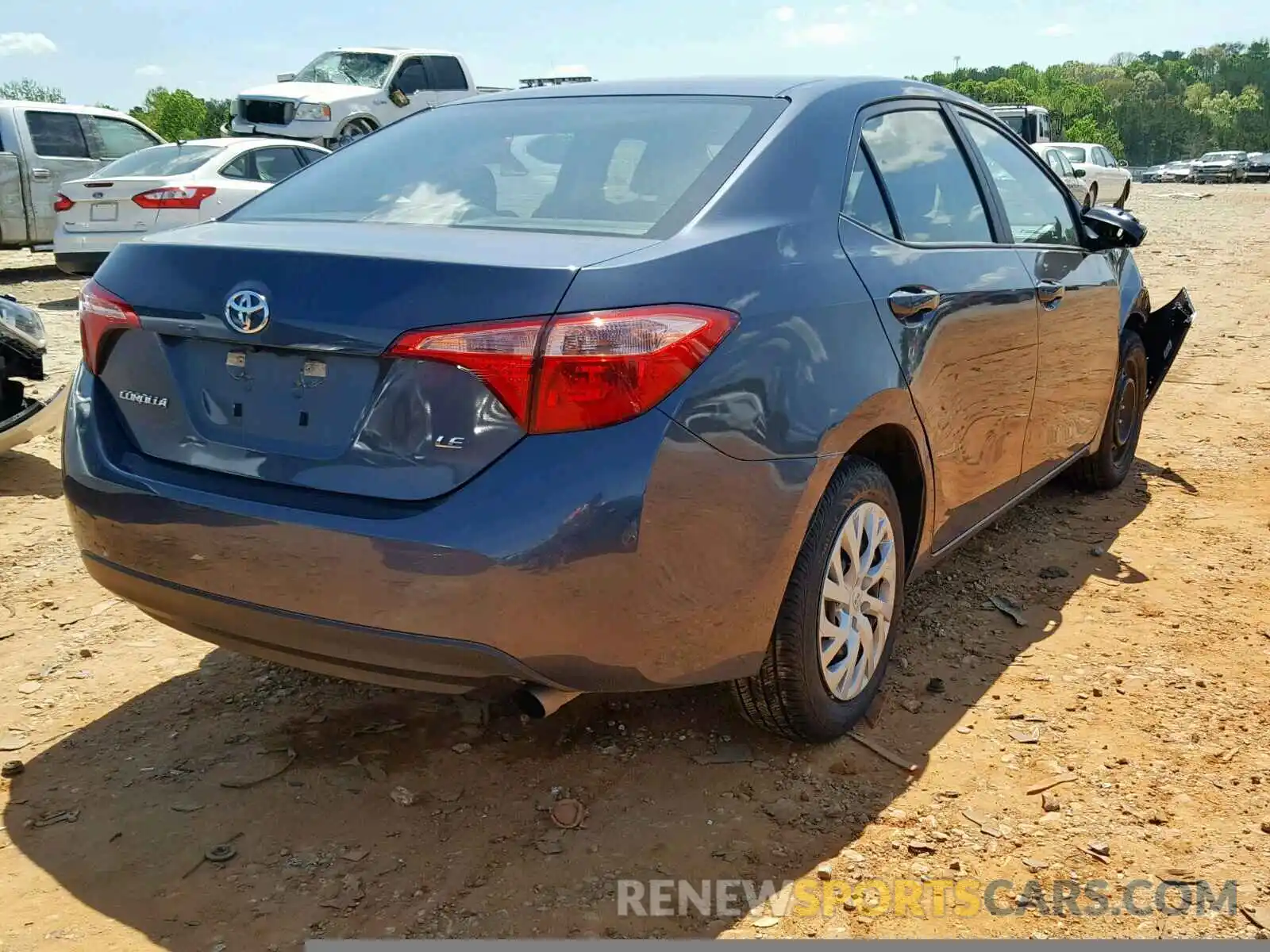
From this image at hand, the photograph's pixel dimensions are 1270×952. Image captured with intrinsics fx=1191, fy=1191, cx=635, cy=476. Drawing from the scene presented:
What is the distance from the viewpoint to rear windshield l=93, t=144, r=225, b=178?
11211mm

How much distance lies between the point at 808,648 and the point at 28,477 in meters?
4.17

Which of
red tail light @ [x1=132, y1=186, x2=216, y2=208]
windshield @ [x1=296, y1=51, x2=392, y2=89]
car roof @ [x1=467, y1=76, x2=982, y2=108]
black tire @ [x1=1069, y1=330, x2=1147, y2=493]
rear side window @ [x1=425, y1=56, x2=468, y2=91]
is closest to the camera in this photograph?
car roof @ [x1=467, y1=76, x2=982, y2=108]

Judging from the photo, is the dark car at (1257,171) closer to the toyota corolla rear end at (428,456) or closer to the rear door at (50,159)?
the rear door at (50,159)

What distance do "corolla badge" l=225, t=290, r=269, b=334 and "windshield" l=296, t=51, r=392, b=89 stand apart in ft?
50.7

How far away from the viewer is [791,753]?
120 inches

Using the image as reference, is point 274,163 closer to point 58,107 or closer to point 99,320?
point 58,107

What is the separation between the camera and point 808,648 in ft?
9.29

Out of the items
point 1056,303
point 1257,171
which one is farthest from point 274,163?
point 1257,171

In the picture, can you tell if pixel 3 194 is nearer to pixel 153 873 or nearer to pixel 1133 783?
pixel 153 873

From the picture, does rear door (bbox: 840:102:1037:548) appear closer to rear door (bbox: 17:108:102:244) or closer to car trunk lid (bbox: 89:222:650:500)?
car trunk lid (bbox: 89:222:650:500)

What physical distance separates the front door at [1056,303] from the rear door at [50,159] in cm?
1195

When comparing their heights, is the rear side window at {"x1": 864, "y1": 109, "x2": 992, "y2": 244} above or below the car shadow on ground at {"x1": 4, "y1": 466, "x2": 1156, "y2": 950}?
above

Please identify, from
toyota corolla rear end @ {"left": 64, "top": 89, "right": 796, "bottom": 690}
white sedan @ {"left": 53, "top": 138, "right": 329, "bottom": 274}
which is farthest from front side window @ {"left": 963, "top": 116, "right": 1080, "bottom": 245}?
white sedan @ {"left": 53, "top": 138, "right": 329, "bottom": 274}

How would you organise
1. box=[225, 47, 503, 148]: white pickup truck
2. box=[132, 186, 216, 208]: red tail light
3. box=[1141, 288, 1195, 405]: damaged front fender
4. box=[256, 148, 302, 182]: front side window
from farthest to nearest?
box=[225, 47, 503, 148]: white pickup truck
box=[256, 148, 302, 182]: front side window
box=[132, 186, 216, 208]: red tail light
box=[1141, 288, 1195, 405]: damaged front fender
